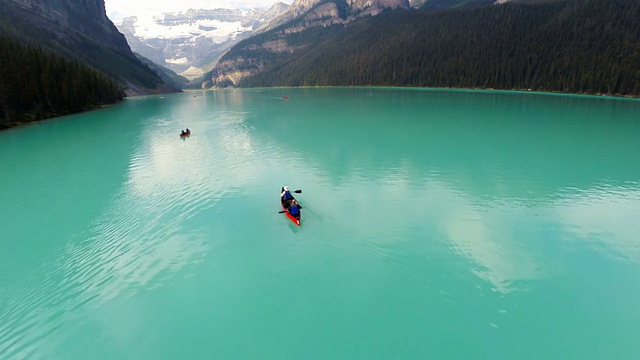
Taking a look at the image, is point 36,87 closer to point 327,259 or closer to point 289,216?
point 289,216

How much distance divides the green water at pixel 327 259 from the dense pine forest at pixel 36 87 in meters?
46.6

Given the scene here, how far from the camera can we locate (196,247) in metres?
21.9

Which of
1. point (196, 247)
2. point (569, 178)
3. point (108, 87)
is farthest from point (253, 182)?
point (108, 87)

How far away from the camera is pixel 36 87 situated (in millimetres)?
81312

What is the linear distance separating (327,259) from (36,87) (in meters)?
99.3

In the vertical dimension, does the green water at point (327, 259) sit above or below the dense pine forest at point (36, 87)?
below

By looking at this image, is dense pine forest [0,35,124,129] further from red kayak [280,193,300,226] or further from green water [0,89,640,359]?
red kayak [280,193,300,226]

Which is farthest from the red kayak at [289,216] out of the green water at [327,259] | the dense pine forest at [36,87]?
the dense pine forest at [36,87]

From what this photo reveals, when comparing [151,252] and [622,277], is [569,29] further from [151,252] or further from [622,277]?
[151,252]

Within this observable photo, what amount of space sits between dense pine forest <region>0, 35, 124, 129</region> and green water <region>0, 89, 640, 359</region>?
46621mm

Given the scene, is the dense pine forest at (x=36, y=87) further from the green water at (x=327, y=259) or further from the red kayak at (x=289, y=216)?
the red kayak at (x=289, y=216)

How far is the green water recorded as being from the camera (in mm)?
14211

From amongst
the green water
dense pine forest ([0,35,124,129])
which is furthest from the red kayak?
dense pine forest ([0,35,124,129])

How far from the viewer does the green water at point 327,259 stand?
1421cm
